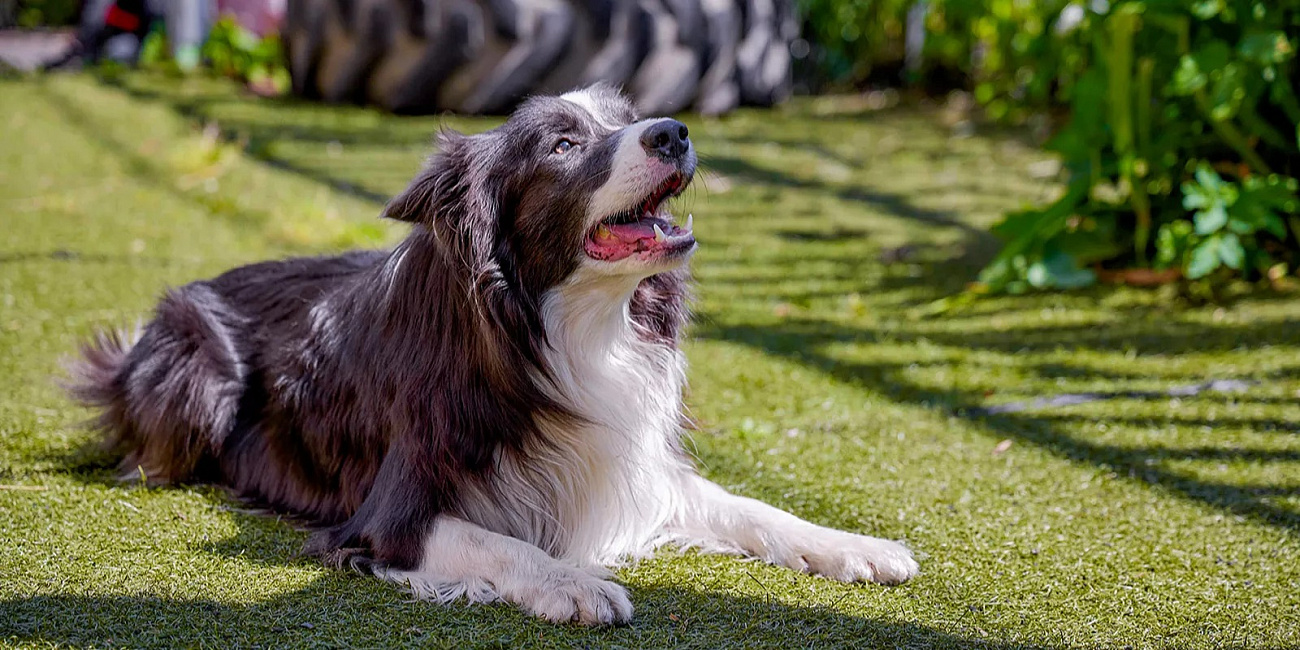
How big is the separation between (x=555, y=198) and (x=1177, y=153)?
276 cm

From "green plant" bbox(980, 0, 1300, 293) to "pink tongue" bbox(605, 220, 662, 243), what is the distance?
2236mm

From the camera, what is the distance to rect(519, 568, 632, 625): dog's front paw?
2.16 meters

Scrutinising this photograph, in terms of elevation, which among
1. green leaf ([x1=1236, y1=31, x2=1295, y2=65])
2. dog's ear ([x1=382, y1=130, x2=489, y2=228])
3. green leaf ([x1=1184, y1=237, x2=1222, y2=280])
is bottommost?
green leaf ([x1=1184, y1=237, x2=1222, y2=280])

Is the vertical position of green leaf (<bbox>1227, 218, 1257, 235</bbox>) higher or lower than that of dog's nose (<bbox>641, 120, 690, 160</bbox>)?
lower

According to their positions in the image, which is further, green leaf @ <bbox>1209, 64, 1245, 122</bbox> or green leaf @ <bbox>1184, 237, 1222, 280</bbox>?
green leaf @ <bbox>1184, 237, 1222, 280</bbox>

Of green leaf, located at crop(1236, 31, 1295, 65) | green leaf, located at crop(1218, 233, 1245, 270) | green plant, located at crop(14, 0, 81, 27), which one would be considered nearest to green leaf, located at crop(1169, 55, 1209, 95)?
green leaf, located at crop(1236, 31, 1295, 65)

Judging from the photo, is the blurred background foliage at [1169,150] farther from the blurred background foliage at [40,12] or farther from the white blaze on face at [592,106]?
the blurred background foliage at [40,12]

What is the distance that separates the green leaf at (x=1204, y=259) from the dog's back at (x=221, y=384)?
2673 millimetres

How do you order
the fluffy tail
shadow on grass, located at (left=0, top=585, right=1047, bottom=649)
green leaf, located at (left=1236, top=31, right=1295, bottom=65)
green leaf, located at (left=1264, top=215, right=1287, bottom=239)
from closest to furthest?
shadow on grass, located at (left=0, top=585, right=1047, bottom=649) → the fluffy tail → green leaf, located at (left=1236, top=31, right=1295, bottom=65) → green leaf, located at (left=1264, top=215, right=1287, bottom=239)

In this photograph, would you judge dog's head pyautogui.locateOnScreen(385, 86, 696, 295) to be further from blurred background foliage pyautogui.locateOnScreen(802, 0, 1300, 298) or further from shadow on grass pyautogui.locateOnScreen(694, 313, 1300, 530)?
blurred background foliage pyautogui.locateOnScreen(802, 0, 1300, 298)

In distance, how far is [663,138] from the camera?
7.95ft

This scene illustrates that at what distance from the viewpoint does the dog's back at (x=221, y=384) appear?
2875 mm

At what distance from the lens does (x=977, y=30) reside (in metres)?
7.20

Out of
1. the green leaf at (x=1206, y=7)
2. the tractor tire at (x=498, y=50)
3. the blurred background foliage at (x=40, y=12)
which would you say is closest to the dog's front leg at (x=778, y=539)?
the green leaf at (x=1206, y=7)
